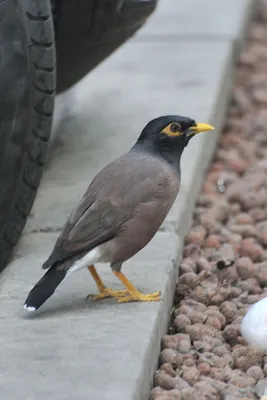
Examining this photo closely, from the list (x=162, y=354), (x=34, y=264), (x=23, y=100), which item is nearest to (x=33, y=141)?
(x=23, y=100)

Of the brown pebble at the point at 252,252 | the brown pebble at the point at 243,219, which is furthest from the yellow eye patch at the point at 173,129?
the brown pebble at the point at 243,219

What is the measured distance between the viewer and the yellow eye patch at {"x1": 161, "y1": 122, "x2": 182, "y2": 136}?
333 cm

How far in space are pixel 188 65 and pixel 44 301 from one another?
10.4ft

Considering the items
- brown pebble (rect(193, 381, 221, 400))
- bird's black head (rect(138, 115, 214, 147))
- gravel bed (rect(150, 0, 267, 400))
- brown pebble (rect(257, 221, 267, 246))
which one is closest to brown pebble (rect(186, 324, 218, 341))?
gravel bed (rect(150, 0, 267, 400))

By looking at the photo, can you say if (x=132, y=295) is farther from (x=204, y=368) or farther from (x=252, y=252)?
(x=252, y=252)

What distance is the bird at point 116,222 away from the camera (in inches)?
122

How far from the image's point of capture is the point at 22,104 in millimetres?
3527

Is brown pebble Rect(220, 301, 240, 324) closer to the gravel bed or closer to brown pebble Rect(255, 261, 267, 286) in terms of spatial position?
the gravel bed

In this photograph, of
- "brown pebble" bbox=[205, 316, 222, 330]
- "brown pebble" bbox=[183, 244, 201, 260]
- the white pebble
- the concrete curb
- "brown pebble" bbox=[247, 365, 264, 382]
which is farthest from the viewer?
"brown pebble" bbox=[183, 244, 201, 260]

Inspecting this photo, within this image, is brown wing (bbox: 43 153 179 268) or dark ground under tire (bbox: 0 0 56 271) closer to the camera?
brown wing (bbox: 43 153 179 268)

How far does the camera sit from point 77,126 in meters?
5.15

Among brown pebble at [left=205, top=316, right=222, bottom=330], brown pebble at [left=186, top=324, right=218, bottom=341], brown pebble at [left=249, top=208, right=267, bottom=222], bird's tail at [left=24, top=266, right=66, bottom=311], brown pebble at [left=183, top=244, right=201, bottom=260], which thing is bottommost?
brown pebble at [left=249, top=208, right=267, bottom=222]

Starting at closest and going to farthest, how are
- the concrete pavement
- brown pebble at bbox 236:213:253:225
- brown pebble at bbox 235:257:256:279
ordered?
the concrete pavement → brown pebble at bbox 235:257:256:279 → brown pebble at bbox 236:213:253:225

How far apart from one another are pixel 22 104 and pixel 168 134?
55 centimetres
